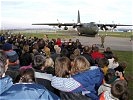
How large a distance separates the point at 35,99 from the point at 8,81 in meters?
0.37

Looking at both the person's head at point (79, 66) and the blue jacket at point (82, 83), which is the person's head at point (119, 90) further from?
the person's head at point (79, 66)

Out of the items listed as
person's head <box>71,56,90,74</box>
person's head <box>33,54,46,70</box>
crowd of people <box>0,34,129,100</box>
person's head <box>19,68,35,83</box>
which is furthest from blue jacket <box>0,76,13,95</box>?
person's head <box>33,54,46,70</box>

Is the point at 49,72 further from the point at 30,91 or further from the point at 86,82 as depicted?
the point at 30,91

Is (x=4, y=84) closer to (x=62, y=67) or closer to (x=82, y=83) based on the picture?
(x=82, y=83)

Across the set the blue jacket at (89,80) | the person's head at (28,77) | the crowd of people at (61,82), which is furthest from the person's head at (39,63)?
the person's head at (28,77)

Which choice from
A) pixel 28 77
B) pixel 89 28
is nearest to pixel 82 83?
pixel 28 77

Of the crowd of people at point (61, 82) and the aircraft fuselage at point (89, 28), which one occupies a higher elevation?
the crowd of people at point (61, 82)

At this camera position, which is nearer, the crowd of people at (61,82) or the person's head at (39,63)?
the crowd of people at (61,82)

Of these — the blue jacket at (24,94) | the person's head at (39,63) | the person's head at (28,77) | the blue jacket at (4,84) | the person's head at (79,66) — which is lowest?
the person's head at (39,63)

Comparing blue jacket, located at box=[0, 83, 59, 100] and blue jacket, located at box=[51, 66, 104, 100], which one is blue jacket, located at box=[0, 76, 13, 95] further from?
blue jacket, located at box=[51, 66, 104, 100]

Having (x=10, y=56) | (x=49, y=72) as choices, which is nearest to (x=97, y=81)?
(x=49, y=72)

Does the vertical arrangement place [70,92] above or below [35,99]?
below

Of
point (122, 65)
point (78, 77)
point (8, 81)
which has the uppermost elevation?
point (8, 81)

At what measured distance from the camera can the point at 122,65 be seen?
9.17 metres
